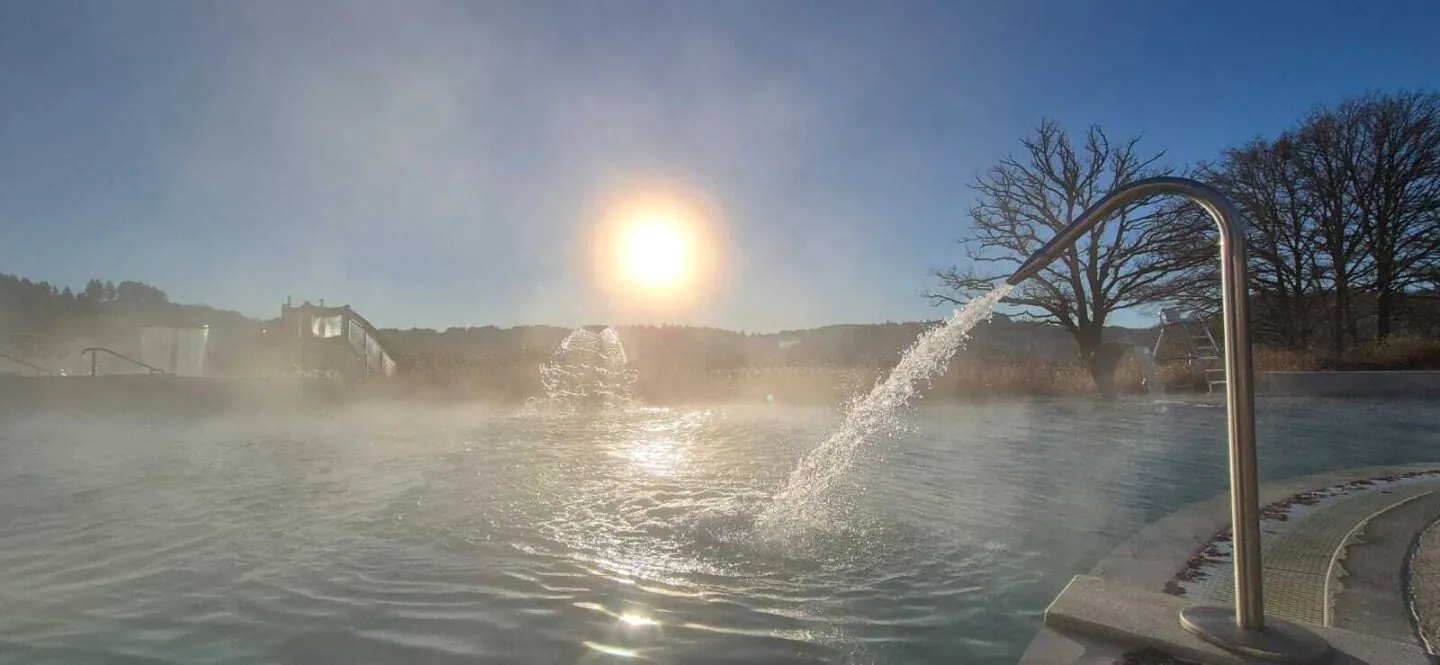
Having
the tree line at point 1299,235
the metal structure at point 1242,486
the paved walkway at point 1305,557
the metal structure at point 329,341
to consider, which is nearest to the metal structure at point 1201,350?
the tree line at point 1299,235

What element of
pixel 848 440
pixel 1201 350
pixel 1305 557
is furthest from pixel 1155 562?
pixel 1201 350

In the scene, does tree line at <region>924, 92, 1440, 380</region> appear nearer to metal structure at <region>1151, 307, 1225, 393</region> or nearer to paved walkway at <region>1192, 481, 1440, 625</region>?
metal structure at <region>1151, 307, 1225, 393</region>

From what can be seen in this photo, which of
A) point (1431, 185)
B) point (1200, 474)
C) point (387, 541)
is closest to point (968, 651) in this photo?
point (387, 541)

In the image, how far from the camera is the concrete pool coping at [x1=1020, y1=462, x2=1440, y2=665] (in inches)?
90.1

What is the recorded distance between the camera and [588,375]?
18859 mm

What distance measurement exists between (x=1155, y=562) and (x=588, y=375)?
16.4 m

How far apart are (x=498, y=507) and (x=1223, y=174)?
2345 cm

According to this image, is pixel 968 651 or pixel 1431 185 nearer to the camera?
pixel 968 651

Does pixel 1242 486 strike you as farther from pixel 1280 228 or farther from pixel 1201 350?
pixel 1280 228

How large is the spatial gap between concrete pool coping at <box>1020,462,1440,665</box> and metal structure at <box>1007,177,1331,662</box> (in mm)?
147

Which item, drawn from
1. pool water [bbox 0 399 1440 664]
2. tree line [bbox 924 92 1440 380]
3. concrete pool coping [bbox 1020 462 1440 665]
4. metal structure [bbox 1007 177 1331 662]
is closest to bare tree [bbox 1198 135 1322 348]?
tree line [bbox 924 92 1440 380]

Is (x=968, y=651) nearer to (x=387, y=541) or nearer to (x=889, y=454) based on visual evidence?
(x=387, y=541)

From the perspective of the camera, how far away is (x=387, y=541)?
4.39 m

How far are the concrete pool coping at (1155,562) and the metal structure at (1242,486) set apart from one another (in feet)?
0.48
